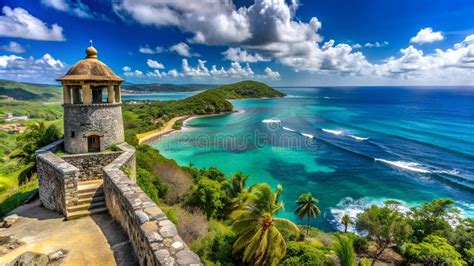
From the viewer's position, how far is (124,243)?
6496 millimetres

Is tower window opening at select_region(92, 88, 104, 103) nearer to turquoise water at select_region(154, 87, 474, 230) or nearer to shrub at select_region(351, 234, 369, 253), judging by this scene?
turquoise water at select_region(154, 87, 474, 230)

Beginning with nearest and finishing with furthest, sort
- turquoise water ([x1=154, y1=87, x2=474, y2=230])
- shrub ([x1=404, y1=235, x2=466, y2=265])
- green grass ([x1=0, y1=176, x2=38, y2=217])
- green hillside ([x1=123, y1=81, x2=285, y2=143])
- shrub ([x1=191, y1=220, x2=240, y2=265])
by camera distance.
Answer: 1. green grass ([x1=0, y1=176, x2=38, y2=217])
2. shrub ([x1=191, y1=220, x2=240, y2=265])
3. shrub ([x1=404, y1=235, x2=466, y2=265])
4. turquoise water ([x1=154, y1=87, x2=474, y2=230])
5. green hillside ([x1=123, y1=81, x2=285, y2=143])

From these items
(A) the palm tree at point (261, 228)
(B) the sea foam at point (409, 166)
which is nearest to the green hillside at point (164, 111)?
(B) the sea foam at point (409, 166)

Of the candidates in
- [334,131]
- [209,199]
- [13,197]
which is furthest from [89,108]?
[334,131]

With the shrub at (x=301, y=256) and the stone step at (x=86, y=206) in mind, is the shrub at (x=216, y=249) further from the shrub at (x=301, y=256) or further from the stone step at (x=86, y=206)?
the stone step at (x=86, y=206)

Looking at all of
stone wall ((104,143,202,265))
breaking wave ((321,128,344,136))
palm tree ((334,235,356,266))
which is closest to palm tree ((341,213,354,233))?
palm tree ((334,235,356,266))

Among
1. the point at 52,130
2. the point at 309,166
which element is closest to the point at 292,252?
the point at 52,130

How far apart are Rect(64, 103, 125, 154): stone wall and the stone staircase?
9.22ft

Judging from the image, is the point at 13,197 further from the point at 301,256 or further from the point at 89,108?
the point at 301,256

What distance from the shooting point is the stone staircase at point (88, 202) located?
8.29 meters

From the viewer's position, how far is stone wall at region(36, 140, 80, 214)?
27.3 feet

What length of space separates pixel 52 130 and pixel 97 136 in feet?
31.9

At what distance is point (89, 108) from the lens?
1159 cm

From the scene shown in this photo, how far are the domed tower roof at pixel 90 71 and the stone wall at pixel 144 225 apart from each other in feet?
16.1
